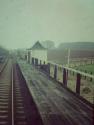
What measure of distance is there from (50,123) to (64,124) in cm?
42

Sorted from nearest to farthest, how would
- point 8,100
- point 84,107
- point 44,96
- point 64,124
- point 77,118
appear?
point 64,124 < point 77,118 < point 84,107 < point 44,96 < point 8,100

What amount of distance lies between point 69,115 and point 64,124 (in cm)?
99

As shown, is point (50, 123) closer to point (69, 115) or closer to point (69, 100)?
point (69, 115)

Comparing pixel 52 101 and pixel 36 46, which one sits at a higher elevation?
pixel 36 46

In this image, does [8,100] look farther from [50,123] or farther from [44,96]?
[50,123]

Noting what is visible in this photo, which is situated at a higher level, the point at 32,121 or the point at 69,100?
the point at 69,100

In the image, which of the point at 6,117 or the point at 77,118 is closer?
the point at 77,118

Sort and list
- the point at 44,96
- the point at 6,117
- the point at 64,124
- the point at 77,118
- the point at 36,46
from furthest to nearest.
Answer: the point at 36,46
the point at 44,96
the point at 6,117
the point at 77,118
the point at 64,124

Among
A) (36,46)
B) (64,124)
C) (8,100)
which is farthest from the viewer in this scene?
(36,46)

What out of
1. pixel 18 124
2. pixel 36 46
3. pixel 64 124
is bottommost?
pixel 18 124

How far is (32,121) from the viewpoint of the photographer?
29.1 feet

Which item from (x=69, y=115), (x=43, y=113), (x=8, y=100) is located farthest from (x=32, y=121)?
(x=8, y=100)

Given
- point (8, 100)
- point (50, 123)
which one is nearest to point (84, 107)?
point (50, 123)

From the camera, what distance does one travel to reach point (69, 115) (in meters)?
7.68
